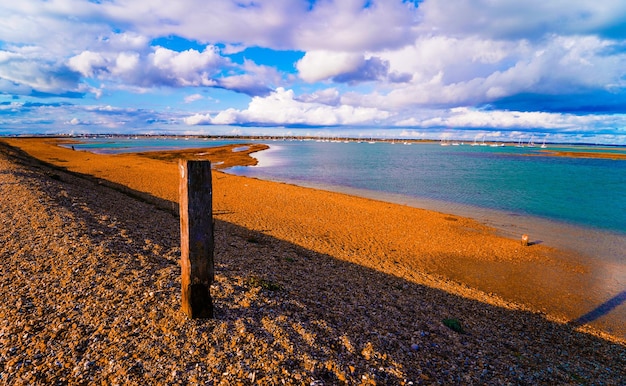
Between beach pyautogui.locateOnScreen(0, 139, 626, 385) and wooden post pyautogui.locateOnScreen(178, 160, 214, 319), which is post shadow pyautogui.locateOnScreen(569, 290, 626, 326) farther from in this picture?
wooden post pyautogui.locateOnScreen(178, 160, 214, 319)

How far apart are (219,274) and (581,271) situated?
693 inches

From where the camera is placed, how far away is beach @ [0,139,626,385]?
5336 millimetres

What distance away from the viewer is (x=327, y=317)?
7.36 m

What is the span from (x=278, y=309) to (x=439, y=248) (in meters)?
13.8

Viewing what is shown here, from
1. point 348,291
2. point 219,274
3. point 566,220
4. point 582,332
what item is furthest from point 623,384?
point 566,220

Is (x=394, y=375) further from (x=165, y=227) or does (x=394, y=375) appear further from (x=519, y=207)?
(x=519, y=207)

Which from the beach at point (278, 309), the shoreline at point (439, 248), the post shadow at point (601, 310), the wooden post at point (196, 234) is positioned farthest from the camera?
the shoreline at point (439, 248)

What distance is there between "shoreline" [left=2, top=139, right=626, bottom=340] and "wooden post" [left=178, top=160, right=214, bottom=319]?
9.43 meters

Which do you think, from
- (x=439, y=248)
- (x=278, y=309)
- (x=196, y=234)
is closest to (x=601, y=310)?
(x=439, y=248)

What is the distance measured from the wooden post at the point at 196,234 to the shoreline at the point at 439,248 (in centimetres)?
943

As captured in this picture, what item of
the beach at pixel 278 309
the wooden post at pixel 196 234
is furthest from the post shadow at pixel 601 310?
the wooden post at pixel 196 234

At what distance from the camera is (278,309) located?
7.16 metres

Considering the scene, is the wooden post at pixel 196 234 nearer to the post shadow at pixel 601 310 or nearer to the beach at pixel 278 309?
the beach at pixel 278 309

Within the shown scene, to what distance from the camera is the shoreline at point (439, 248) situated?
13336 millimetres
